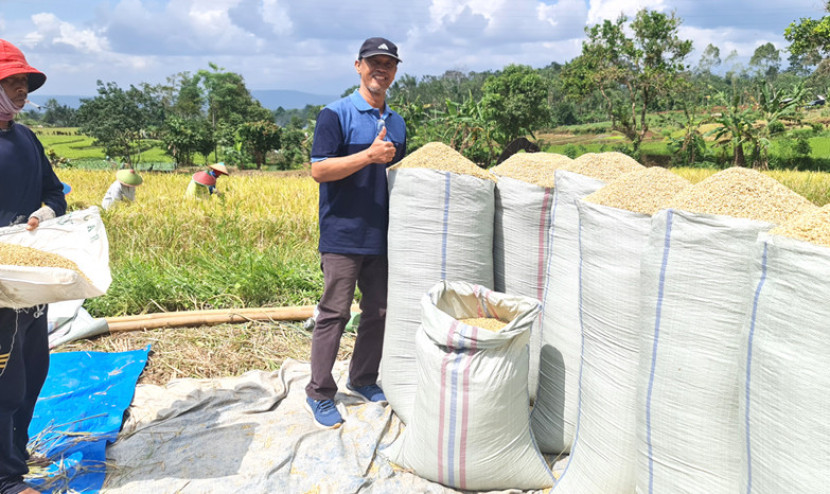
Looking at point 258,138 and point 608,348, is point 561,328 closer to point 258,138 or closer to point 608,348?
point 608,348

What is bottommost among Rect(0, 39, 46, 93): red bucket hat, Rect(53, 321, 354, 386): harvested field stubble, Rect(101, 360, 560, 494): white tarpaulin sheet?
Rect(101, 360, 560, 494): white tarpaulin sheet

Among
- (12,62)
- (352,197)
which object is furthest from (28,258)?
(352,197)

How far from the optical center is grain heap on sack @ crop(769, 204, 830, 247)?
109cm

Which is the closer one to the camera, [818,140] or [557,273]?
[557,273]

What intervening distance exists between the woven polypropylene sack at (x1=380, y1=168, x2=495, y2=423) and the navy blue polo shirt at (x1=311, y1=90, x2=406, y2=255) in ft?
0.29

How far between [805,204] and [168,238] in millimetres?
4609

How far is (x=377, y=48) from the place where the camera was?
2.23m

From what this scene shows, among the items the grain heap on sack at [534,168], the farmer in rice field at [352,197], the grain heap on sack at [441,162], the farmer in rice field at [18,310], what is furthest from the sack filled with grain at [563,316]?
the farmer in rice field at [18,310]

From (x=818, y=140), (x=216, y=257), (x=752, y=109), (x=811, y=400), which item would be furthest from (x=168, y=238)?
(x=818, y=140)

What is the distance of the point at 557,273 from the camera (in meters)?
2.14

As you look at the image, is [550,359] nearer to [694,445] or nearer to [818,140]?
[694,445]

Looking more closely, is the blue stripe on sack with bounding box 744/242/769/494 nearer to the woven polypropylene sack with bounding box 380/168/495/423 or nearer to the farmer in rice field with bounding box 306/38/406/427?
the woven polypropylene sack with bounding box 380/168/495/423

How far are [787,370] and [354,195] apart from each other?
5.48 feet

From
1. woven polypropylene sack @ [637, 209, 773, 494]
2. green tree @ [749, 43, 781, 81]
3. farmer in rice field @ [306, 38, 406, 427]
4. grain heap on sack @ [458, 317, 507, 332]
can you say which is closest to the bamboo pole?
farmer in rice field @ [306, 38, 406, 427]
